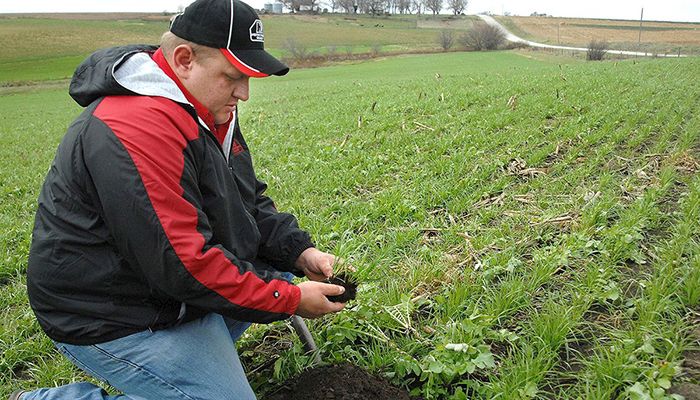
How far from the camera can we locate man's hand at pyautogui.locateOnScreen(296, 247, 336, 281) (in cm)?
271

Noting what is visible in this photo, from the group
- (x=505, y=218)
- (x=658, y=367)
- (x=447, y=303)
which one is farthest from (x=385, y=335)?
(x=505, y=218)

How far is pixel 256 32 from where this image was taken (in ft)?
7.25

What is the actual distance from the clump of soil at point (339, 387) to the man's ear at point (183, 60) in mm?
1468

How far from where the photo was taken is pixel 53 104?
1148 inches

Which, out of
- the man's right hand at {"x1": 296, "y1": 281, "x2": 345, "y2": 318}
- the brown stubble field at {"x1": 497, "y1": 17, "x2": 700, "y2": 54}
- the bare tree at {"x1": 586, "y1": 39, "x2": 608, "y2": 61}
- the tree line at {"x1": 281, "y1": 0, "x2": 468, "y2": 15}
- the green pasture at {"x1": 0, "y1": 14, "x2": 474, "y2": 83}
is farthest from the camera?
the tree line at {"x1": 281, "y1": 0, "x2": 468, "y2": 15}

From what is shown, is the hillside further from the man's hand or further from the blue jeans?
the blue jeans

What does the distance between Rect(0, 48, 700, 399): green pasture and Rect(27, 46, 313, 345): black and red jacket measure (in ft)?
2.69

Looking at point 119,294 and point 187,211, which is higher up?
point 187,211

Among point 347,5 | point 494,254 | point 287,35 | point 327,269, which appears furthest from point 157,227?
point 347,5

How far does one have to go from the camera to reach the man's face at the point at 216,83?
2.13 m

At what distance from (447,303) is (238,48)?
5.83 ft

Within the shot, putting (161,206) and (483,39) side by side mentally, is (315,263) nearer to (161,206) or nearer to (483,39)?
(161,206)

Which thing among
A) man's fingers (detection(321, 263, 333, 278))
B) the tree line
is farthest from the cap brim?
the tree line

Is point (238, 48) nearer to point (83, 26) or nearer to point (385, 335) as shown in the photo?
point (385, 335)
